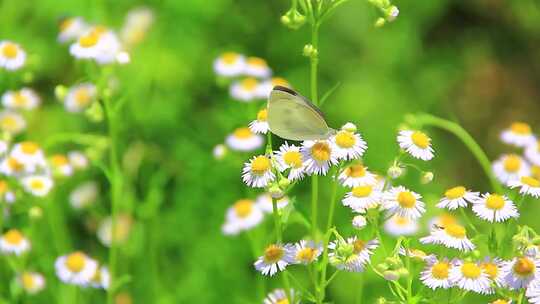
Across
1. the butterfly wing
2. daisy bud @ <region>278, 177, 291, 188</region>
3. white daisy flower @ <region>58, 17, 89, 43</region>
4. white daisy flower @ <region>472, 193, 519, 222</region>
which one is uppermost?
white daisy flower @ <region>58, 17, 89, 43</region>

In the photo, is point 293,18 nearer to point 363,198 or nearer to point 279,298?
point 363,198

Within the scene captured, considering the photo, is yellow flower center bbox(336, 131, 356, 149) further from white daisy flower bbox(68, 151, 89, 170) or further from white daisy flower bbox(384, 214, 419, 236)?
white daisy flower bbox(68, 151, 89, 170)

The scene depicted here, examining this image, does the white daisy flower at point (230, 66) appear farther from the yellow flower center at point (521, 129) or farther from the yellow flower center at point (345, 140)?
the yellow flower center at point (345, 140)

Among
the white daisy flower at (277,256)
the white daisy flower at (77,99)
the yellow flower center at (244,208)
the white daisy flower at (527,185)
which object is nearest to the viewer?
the white daisy flower at (277,256)

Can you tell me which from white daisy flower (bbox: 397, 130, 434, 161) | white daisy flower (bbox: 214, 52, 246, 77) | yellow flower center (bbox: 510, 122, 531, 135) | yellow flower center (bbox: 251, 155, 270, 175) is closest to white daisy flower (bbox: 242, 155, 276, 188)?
yellow flower center (bbox: 251, 155, 270, 175)

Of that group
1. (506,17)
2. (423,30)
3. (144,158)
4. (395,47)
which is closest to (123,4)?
(144,158)

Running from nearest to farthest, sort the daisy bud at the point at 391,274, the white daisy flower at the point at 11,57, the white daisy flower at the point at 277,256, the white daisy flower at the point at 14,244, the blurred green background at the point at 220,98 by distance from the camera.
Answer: the daisy bud at the point at 391,274 → the white daisy flower at the point at 277,256 → the white daisy flower at the point at 14,244 → the white daisy flower at the point at 11,57 → the blurred green background at the point at 220,98

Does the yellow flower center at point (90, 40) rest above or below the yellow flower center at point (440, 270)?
above

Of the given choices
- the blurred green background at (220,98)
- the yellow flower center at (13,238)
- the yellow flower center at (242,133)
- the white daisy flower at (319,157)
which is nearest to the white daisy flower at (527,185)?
the white daisy flower at (319,157)
